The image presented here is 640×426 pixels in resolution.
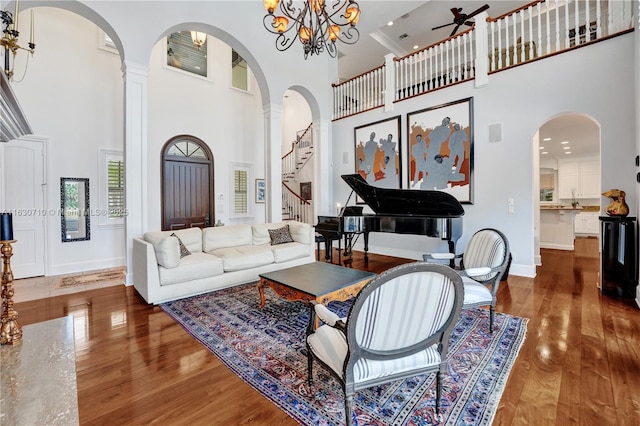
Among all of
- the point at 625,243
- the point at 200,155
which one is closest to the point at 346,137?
the point at 200,155

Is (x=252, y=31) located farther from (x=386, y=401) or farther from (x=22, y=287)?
(x=386, y=401)

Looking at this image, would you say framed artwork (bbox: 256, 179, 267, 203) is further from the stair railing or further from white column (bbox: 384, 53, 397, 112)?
white column (bbox: 384, 53, 397, 112)

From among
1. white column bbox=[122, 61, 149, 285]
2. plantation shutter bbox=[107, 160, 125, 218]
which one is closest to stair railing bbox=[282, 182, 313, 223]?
plantation shutter bbox=[107, 160, 125, 218]

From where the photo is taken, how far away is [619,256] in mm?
3422

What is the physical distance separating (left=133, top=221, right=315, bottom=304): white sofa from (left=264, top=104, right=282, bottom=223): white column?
3.22 ft

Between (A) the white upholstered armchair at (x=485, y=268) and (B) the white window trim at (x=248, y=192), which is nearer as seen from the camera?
(A) the white upholstered armchair at (x=485, y=268)

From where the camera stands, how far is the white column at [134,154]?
13.3 feet

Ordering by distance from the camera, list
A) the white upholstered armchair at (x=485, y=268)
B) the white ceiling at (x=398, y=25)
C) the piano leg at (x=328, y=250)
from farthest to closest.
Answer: the white ceiling at (x=398, y=25), the piano leg at (x=328, y=250), the white upholstered armchair at (x=485, y=268)

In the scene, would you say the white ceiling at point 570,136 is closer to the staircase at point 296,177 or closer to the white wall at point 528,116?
the white wall at point 528,116

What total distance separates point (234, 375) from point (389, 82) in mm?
6060

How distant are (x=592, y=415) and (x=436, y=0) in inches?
296

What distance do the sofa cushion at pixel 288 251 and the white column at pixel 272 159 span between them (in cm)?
135

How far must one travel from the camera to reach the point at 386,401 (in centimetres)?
171

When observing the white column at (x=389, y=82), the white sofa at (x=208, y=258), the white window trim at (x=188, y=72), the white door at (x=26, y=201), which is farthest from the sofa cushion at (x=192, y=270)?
the white column at (x=389, y=82)
